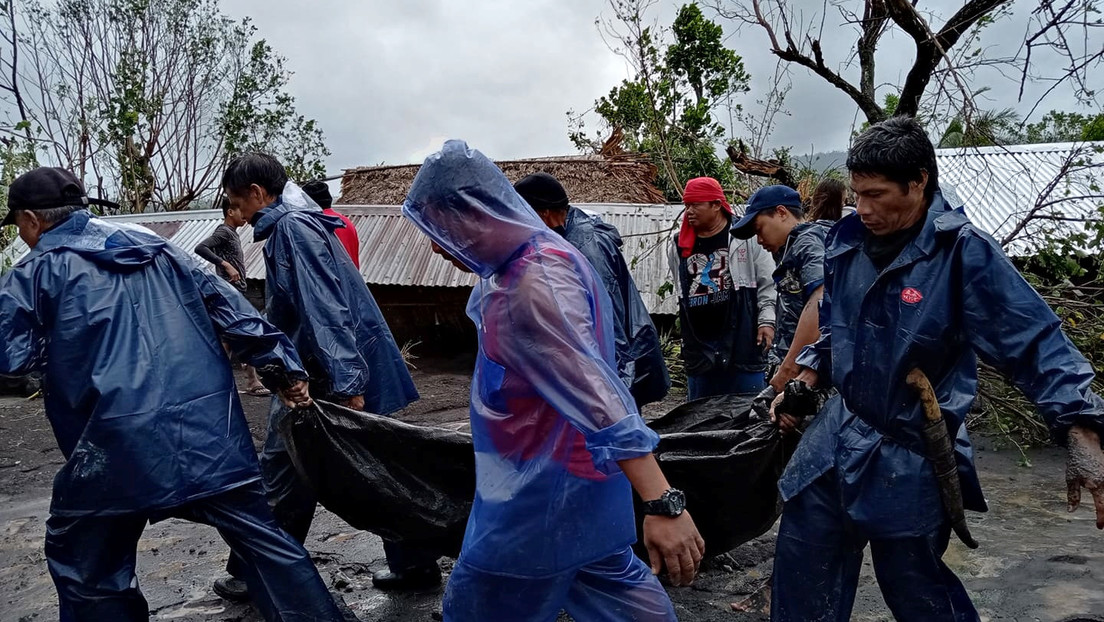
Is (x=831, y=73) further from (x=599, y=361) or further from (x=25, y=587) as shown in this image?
(x=25, y=587)

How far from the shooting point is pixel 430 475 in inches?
135

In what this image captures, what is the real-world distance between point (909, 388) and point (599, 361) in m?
0.88

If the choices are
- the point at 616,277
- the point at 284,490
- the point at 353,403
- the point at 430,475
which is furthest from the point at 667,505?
the point at 616,277

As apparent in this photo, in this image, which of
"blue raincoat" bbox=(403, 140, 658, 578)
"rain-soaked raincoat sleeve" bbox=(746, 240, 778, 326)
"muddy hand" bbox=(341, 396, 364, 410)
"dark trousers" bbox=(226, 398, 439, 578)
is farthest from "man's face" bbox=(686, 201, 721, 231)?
"blue raincoat" bbox=(403, 140, 658, 578)

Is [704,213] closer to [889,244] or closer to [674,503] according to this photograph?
[889,244]

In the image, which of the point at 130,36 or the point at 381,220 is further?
the point at 130,36

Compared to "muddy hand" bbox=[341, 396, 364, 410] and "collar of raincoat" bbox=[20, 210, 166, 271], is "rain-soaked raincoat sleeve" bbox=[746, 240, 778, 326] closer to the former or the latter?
"muddy hand" bbox=[341, 396, 364, 410]

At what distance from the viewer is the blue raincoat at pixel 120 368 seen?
8.68 feet

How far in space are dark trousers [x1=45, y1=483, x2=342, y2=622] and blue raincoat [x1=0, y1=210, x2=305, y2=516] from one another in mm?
70

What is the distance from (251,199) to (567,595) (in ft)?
7.63

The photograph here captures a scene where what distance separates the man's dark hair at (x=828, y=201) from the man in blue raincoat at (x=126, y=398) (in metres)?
2.76

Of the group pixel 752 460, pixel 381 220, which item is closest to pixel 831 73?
pixel 752 460

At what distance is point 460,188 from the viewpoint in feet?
7.01

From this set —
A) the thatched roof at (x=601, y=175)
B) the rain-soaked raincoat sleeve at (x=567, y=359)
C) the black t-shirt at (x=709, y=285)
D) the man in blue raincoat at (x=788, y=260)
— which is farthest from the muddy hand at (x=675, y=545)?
the thatched roof at (x=601, y=175)
